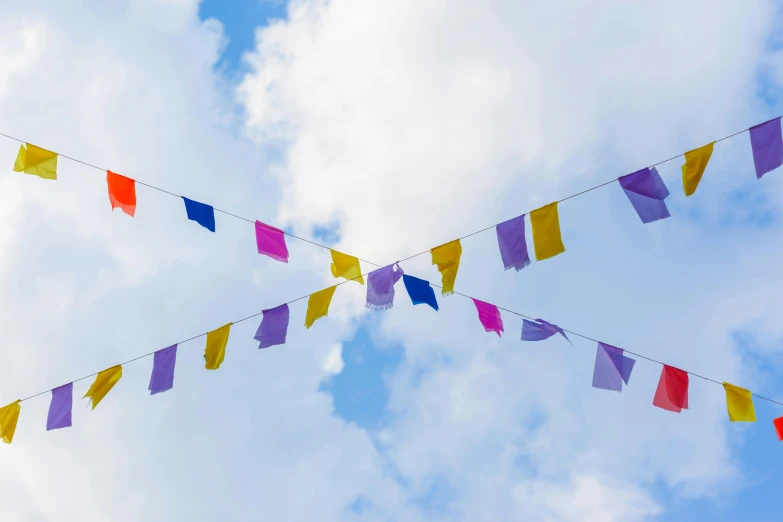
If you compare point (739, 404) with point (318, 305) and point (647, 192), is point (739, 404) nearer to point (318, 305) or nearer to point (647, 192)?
point (647, 192)

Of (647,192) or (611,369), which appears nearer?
(647,192)

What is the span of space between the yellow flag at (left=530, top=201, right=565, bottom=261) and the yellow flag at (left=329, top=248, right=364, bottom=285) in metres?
1.72

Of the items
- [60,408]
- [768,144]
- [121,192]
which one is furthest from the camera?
[60,408]

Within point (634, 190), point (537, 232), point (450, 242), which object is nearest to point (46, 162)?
point (450, 242)

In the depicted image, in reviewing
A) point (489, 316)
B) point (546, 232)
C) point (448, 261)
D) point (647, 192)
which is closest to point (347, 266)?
point (448, 261)

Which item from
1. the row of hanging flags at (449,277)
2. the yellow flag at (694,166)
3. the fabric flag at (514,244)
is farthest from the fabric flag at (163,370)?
the yellow flag at (694,166)

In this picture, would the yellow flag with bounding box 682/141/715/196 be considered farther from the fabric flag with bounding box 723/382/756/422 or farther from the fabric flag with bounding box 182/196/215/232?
the fabric flag with bounding box 182/196/215/232

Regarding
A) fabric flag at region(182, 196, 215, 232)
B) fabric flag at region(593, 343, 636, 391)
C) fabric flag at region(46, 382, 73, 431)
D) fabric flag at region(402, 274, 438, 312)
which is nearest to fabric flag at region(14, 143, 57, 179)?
fabric flag at region(182, 196, 215, 232)

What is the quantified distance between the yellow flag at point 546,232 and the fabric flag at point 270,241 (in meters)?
2.46

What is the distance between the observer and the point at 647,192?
730cm

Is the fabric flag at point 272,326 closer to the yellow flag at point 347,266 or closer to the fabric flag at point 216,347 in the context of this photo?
the fabric flag at point 216,347

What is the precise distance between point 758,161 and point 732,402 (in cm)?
244

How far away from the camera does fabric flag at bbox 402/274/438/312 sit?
7688 mm

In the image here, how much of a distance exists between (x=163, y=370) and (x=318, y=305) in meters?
1.73
